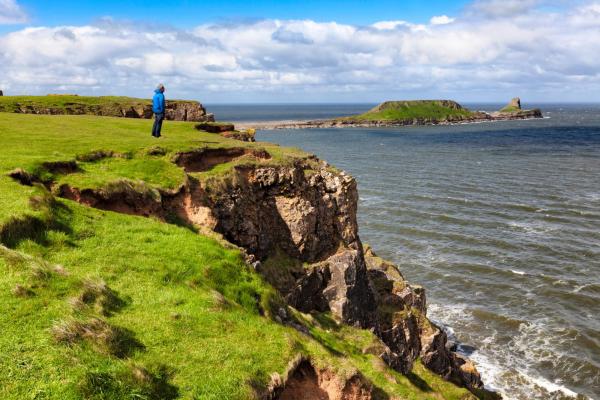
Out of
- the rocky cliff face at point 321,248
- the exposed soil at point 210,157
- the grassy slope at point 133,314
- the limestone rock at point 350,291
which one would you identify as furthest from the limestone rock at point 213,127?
the limestone rock at point 350,291

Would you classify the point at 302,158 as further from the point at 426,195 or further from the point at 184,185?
the point at 426,195

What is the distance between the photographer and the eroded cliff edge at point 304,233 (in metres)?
24.6

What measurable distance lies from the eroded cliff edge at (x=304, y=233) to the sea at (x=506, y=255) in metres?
5.84

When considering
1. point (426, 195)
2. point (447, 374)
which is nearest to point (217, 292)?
point (447, 374)

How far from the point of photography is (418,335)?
2972 centimetres

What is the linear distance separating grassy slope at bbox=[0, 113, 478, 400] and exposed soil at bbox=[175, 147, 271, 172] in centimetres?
572

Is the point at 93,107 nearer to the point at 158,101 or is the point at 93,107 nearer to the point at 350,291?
the point at 158,101

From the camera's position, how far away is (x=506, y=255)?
49.9 meters

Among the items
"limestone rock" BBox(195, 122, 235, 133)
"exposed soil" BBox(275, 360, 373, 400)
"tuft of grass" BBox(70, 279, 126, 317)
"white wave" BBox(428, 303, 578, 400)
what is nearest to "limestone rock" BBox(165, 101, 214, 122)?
"limestone rock" BBox(195, 122, 235, 133)

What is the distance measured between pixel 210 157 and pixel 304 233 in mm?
7699

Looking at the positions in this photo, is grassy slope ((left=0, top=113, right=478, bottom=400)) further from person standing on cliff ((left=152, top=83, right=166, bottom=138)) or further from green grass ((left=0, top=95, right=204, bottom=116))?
green grass ((left=0, top=95, right=204, bottom=116))

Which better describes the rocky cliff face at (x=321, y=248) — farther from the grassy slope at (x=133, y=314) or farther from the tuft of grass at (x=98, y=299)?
the tuft of grass at (x=98, y=299)

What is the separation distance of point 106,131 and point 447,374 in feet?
90.4

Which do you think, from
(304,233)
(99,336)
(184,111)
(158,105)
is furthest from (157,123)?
(184,111)
